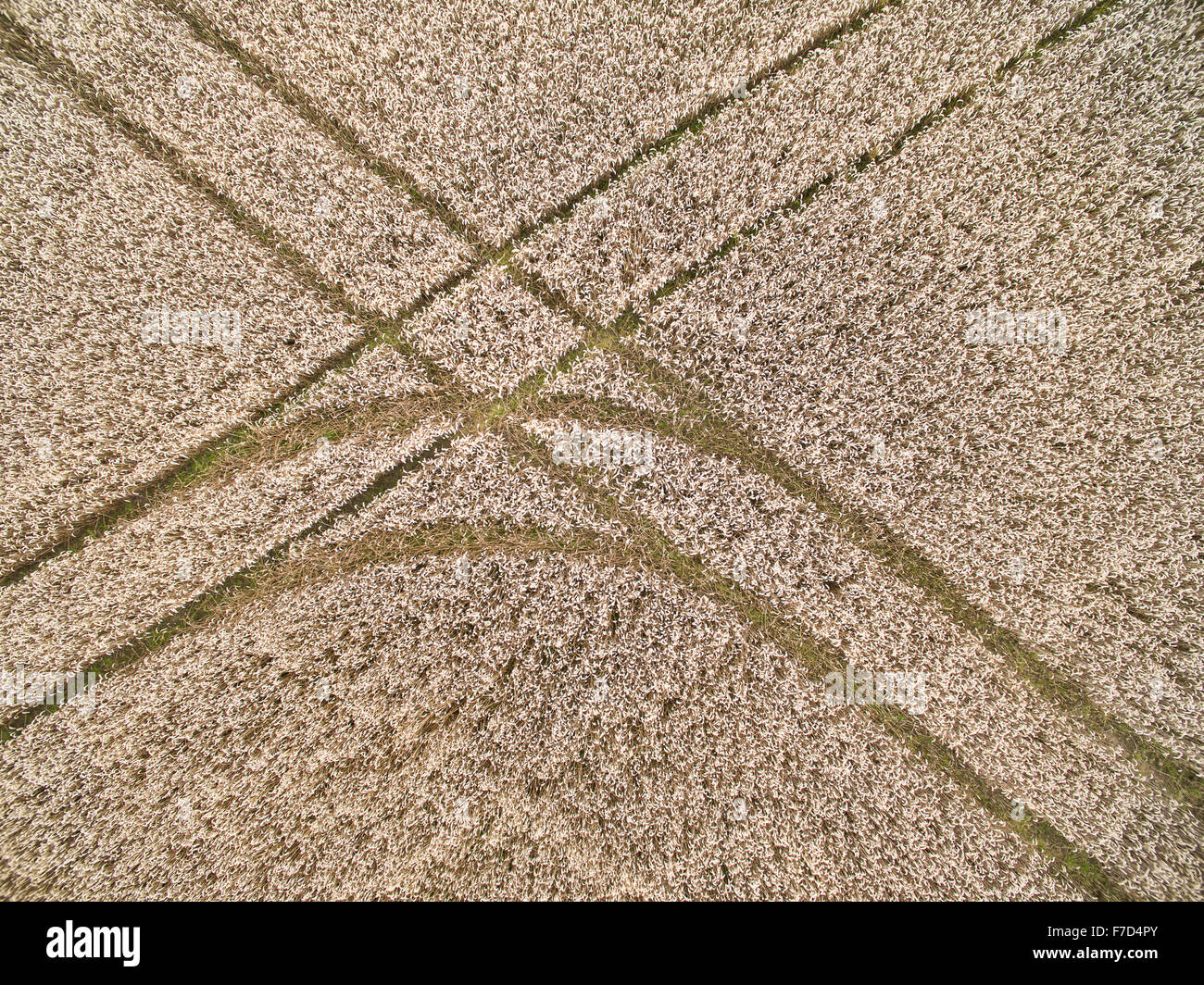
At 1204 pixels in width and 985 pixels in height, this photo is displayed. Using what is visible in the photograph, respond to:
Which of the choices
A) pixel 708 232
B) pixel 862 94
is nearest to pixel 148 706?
pixel 708 232

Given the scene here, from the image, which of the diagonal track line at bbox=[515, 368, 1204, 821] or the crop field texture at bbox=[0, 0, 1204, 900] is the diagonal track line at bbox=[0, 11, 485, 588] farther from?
the diagonal track line at bbox=[515, 368, 1204, 821]

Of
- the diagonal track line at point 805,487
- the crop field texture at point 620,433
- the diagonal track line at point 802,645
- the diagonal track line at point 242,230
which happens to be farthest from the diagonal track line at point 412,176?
the diagonal track line at point 802,645

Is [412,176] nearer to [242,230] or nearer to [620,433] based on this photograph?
[242,230]

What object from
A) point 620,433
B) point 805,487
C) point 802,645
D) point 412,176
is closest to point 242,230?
point 412,176

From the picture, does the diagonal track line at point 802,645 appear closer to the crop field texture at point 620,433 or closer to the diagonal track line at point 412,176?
the crop field texture at point 620,433

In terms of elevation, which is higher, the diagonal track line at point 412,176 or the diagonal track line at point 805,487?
the diagonal track line at point 412,176

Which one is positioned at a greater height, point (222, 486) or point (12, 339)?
point (12, 339)
